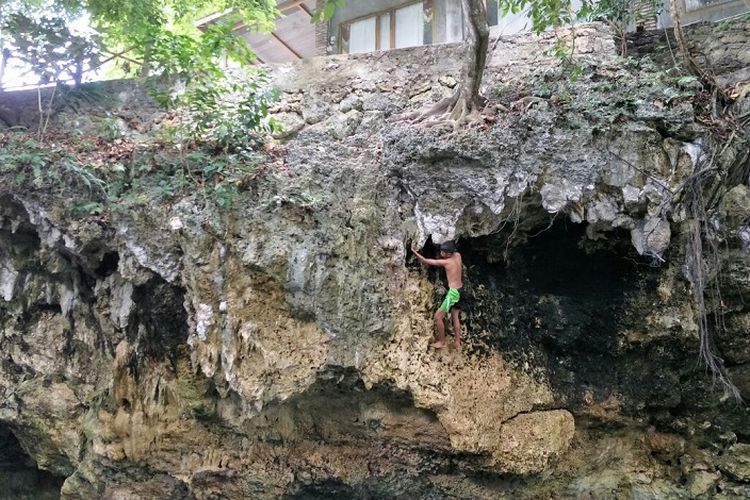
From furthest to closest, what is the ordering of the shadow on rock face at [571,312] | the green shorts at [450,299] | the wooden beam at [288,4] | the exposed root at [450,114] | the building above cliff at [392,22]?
1. the wooden beam at [288,4]
2. the building above cliff at [392,22]
3. the shadow on rock face at [571,312]
4. the exposed root at [450,114]
5. the green shorts at [450,299]

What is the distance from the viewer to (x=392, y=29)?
418 inches

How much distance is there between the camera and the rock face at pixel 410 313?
5.49 m

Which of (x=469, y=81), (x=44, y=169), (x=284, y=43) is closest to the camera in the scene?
(x=469, y=81)

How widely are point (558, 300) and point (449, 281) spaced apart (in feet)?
5.27

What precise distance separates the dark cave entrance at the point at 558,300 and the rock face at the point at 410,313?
0.02 meters

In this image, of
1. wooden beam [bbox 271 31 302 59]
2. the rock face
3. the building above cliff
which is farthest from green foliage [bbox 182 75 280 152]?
wooden beam [bbox 271 31 302 59]

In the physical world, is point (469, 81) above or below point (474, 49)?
below

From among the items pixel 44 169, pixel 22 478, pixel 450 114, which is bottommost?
pixel 22 478

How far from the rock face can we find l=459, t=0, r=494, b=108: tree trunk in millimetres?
330

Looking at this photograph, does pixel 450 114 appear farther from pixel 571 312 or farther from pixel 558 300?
pixel 571 312

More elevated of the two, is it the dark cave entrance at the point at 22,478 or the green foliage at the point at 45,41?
the green foliage at the point at 45,41

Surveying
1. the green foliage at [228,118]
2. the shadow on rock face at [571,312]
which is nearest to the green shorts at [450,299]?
the shadow on rock face at [571,312]

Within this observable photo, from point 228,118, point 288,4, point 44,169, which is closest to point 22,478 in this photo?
point 44,169

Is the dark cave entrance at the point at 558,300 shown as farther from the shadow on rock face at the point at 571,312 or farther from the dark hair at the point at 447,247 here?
the dark hair at the point at 447,247
